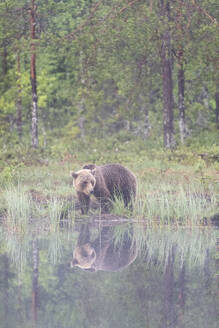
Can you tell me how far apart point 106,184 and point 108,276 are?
5008 millimetres

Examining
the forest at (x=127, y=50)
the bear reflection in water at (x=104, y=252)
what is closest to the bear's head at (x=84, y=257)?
the bear reflection in water at (x=104, y=252)

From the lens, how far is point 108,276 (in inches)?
287

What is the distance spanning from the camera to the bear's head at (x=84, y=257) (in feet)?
25.9

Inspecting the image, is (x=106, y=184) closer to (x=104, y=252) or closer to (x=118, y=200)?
(x=118, y=200)

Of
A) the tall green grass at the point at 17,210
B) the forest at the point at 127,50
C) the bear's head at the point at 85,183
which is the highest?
the forest at the point at 127,50

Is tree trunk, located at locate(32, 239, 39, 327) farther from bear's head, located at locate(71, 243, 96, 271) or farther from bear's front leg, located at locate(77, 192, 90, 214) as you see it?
bear's front leg, located at locate(77, 192, 90, 214)

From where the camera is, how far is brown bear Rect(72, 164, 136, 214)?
11.6m

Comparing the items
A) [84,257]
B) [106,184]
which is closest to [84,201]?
[106,184]

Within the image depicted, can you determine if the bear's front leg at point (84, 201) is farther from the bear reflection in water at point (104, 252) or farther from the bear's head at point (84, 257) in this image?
the bear's head at point (84, 257)

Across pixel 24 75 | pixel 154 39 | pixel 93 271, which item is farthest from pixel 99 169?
pixel 24 75

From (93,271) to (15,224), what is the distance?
3.23 m

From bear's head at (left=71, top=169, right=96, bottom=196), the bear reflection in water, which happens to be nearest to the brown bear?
A: bear's head at (left=71, top=169, right=96, bottom=196)

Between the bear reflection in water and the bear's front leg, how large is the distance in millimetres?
1189

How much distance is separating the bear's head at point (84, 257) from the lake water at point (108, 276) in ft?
0.04
